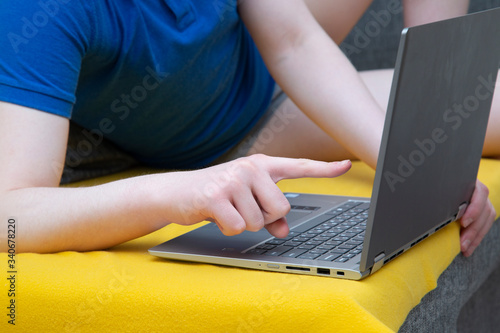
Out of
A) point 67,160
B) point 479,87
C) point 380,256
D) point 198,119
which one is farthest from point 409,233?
point 67,160

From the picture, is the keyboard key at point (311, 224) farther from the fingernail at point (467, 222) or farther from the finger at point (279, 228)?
the fingernail at point (467, 222)

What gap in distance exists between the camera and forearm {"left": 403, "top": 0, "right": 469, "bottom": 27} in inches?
41.6

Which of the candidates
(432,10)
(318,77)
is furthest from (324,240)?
(432,10)

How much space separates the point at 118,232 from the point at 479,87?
→ 397 mm

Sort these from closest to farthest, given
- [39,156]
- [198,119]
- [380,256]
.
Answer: [380,256] → [39,156] → [198,119]

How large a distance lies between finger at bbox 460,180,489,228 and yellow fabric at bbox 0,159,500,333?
134 millimetres

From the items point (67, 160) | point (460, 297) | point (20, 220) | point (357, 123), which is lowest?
point (460, 297)

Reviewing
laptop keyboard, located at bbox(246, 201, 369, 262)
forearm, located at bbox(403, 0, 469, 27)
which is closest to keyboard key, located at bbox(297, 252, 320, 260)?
laptop keyboard, located at bbox(246, 201, 369, 262)

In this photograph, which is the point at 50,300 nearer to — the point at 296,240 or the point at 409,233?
the point at 296,240

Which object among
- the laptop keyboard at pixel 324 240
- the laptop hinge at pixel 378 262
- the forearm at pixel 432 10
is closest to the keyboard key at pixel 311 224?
the laptop keyboard at pixel 324 240

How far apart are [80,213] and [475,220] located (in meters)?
0.46

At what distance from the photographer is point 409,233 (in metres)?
0.59

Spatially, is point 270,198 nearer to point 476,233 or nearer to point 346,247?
point 346,247

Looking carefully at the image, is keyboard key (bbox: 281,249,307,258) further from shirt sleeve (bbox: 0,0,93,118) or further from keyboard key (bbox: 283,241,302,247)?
shirt sleeve (bbox: 0,0,93,118)
